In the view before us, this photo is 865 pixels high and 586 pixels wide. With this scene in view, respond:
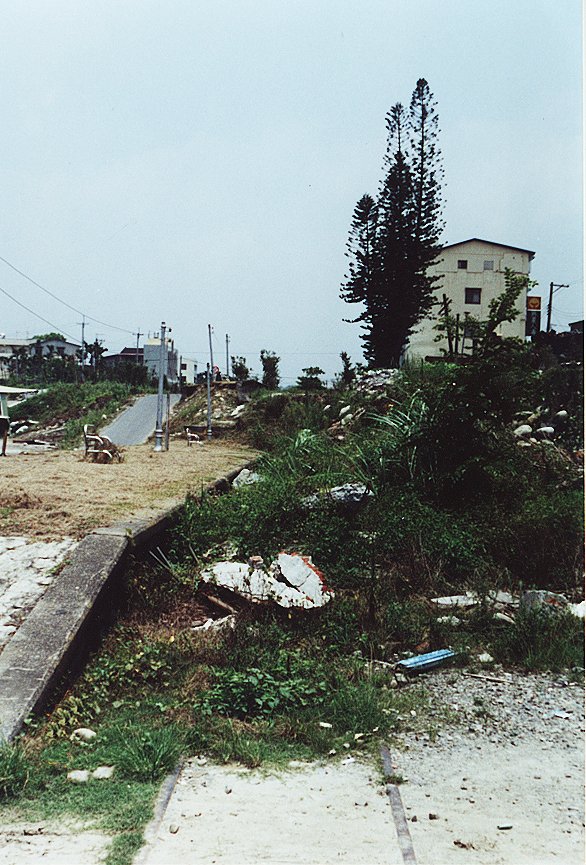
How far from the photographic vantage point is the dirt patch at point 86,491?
5094mm

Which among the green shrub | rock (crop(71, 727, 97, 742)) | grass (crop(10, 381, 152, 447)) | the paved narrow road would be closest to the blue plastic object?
the green shrub

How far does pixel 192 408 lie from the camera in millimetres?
22734

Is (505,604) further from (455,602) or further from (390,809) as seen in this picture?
(390,809)

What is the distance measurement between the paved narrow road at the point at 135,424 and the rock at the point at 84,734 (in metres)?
18.1

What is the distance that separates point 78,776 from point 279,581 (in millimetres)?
2230

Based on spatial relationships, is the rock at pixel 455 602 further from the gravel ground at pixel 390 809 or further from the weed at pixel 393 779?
the weed at pixel 393 779

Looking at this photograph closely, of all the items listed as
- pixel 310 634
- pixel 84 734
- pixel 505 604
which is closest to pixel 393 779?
pixel 84 734

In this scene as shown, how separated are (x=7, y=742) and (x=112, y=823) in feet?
2.51

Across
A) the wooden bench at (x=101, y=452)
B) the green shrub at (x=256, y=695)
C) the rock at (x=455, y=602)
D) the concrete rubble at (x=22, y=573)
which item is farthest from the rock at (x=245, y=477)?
the green shrub at (x=256, y=695)

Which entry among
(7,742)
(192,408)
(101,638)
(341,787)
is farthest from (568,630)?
(192,408)

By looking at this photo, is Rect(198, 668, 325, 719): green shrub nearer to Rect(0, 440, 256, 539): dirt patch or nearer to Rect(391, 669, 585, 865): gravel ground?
Rect(391, 669, 585, 865): gravel ground

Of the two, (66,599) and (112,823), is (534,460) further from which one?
(112,823)

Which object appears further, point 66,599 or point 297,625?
point 297,625

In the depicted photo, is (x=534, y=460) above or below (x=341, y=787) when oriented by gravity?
above
